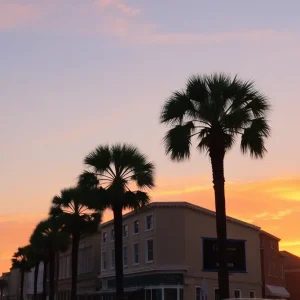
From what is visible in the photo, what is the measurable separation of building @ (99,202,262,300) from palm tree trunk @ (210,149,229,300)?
1017 inches

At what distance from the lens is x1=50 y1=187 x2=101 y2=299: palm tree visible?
166 ft

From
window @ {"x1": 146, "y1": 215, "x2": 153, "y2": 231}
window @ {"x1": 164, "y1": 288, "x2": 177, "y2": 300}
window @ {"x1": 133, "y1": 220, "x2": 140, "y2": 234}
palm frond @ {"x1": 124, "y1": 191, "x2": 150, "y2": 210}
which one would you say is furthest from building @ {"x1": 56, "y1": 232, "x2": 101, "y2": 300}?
palm frond @ {"x1": 124, "y1": 191, "x2": 150, "y2": 210}

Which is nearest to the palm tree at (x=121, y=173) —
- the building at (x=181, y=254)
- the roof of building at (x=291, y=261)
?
the building at (x=181, y=254)

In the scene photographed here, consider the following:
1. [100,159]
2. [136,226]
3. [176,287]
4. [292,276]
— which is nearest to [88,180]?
[100,159]

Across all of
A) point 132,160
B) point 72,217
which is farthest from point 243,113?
point 72,217

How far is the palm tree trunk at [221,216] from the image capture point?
87.4 feet

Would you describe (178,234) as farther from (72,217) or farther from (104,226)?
(104,226)

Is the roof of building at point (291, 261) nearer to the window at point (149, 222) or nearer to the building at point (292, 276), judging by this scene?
the building at point (292, 276)

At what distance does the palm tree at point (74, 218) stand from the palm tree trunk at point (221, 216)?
23.7m

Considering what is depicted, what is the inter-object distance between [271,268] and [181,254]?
50.6ft

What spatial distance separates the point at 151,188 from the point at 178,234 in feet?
51.6

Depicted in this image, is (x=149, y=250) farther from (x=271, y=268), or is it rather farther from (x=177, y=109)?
(x=177, y=109)

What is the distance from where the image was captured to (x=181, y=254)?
55312mm

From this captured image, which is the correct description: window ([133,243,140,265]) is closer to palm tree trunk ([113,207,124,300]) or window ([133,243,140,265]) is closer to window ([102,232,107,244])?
window ([102,232,107,244])
